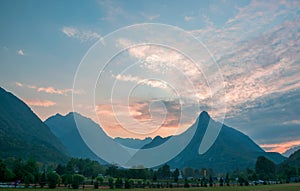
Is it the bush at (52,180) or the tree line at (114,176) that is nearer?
the bush at (52,180)

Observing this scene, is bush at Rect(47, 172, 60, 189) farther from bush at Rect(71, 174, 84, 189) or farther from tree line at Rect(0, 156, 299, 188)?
bush at Rect(71, 174, 84, 189)

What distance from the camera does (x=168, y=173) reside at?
100 m

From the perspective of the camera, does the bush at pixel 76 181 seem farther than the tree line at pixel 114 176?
No

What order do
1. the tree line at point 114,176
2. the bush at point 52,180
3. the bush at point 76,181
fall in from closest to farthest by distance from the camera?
the bush at point 52,180, the bush at point 76,181, the tree line at point 114,176

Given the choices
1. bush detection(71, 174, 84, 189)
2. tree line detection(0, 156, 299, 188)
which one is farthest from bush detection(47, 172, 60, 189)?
bush detection(71, 174, 84, 189)

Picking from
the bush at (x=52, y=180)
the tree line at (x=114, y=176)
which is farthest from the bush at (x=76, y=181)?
the bush at (x=52, y=180)

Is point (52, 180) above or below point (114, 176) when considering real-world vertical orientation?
below

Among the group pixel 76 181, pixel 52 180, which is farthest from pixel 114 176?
pixel 52 180

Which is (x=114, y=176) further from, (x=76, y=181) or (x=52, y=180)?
(x=52, y=180)

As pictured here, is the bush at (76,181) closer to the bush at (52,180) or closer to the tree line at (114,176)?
Answer: the tree line at (114,176)

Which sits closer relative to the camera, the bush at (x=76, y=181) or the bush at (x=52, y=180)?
the bush at (x=52, y=180)

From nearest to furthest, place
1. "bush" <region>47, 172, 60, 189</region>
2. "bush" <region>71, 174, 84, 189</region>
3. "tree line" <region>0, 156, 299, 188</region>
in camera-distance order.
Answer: "bush" <region>47, 172, 60, 189</region>, "bush" <region>71, 174, 84, 189</region>, "tree line" <region>0, 156, 299, 188</region>

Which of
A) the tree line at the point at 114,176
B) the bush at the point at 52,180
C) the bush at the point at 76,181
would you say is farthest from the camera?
the tree line at the point at 114,176

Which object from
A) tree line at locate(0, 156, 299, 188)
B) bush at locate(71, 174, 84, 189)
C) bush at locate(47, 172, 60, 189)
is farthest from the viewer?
tree line at locate(0, 156, 299, 188)
